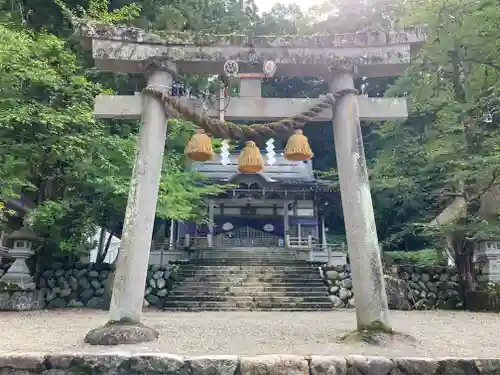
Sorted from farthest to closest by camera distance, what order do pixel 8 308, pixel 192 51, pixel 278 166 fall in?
1. pixel 278 166
2. pixel 8 308
3. pixel 192 51

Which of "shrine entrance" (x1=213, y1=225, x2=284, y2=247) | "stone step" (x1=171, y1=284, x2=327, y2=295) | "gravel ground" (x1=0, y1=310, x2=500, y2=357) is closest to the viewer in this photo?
"gravel ground" (x1=0, y1=310, x2=500, y2=357)

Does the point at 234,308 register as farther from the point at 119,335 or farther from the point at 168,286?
the point at 119,335

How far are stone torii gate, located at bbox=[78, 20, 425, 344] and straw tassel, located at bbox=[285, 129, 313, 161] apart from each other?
0.39 meters

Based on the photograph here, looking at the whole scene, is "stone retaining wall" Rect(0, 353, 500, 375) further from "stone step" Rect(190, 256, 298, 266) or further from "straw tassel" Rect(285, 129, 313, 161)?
"stone step" Rect(190, 256, 298, 266)

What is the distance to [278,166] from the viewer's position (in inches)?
958

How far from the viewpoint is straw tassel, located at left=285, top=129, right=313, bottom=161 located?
239 inches

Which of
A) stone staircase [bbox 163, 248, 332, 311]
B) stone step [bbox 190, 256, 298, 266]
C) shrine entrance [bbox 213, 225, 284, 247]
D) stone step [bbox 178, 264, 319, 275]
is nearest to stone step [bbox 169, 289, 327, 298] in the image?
stone staircase [bbox 163, 248, 332, 311]

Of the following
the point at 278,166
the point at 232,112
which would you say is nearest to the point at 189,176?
the point at 232,112

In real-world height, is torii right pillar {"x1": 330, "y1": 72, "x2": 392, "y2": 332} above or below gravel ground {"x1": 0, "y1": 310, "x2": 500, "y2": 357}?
above

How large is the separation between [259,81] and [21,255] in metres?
8.82

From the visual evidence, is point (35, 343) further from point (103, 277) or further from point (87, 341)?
point (103, 277)

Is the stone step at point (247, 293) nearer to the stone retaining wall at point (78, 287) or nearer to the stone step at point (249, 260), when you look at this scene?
the stone retaining wall at point (78, 287)

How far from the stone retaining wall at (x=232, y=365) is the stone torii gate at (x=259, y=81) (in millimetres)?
1622

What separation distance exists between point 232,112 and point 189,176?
6.87 meters
